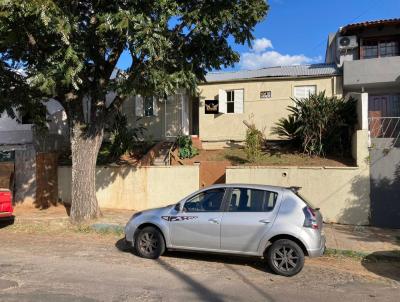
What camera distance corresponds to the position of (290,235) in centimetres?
758

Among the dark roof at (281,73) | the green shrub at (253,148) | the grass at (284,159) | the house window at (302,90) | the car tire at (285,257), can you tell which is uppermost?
the dark roof at (281,73)

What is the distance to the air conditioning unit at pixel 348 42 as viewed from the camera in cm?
2067

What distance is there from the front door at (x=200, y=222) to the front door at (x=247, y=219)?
0.17m

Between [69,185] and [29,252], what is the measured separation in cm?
807

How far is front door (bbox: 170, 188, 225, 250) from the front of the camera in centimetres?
808

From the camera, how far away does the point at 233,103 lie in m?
20.3

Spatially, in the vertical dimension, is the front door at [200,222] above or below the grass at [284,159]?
below

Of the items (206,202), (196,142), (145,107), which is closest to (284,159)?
(196,142)

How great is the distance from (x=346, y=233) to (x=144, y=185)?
694 cm

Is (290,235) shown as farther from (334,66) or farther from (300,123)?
(334,66)

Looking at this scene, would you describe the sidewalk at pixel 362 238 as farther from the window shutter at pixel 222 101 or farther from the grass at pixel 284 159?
the window shutter at pixel 222 101

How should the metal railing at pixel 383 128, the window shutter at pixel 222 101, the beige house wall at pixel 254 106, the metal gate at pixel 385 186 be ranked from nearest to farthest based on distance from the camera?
the metal gate at pixel 385 186 < the metal railing at pixel 383 128 < the beige house wall at pixel 254 106 < the window shutter at pixel 222 101

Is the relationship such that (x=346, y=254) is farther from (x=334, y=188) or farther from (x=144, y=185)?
(x=144, y=185)

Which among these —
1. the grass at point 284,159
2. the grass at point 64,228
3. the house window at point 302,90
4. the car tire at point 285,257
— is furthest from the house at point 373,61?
the car tire at point 285,257
